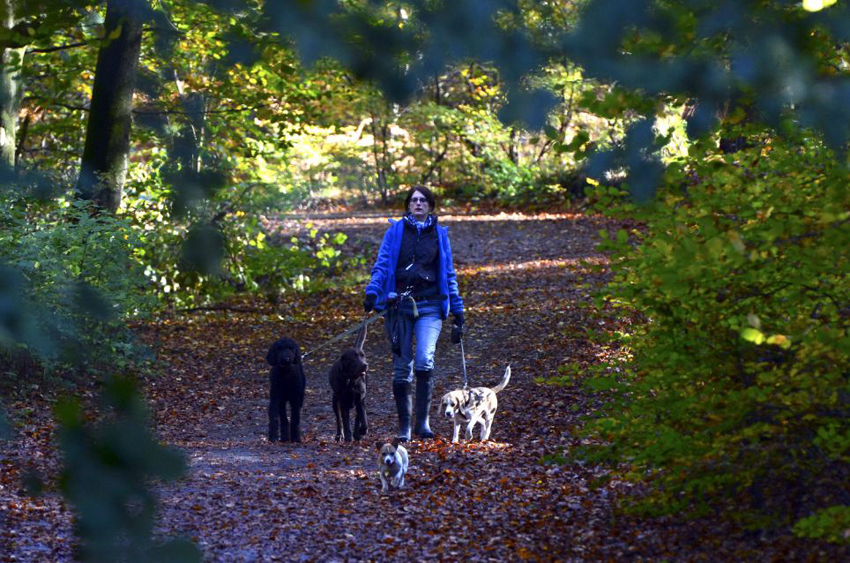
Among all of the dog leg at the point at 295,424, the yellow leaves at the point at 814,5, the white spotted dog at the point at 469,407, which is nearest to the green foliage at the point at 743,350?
the yellow leaves at the point at 814,5

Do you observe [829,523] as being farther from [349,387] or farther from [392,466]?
[349,387]

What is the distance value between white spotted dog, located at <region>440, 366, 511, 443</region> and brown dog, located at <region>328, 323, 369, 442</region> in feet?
2.59

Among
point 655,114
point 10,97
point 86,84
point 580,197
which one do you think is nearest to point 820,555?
point 655,114

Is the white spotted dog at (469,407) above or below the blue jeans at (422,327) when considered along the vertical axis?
below

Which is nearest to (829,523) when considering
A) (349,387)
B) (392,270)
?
(392,270)

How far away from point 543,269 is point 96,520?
19.4 meters

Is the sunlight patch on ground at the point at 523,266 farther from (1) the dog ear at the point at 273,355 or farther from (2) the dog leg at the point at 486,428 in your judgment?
(1) the dog ear at the point at 273,355

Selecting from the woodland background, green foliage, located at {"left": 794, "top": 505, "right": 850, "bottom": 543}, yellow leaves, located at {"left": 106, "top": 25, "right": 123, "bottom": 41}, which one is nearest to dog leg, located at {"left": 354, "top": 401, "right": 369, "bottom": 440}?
the woodland background

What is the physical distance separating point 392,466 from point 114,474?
18.9ft

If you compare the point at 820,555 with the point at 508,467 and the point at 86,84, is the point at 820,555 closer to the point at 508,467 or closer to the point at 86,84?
the point at 508,467

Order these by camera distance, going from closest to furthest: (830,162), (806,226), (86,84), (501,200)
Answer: (806,226) < (830,162) < (86,84) < (501,200)

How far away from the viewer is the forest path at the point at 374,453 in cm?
657

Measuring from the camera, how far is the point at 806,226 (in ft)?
15.8

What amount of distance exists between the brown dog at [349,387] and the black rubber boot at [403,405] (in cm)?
35
